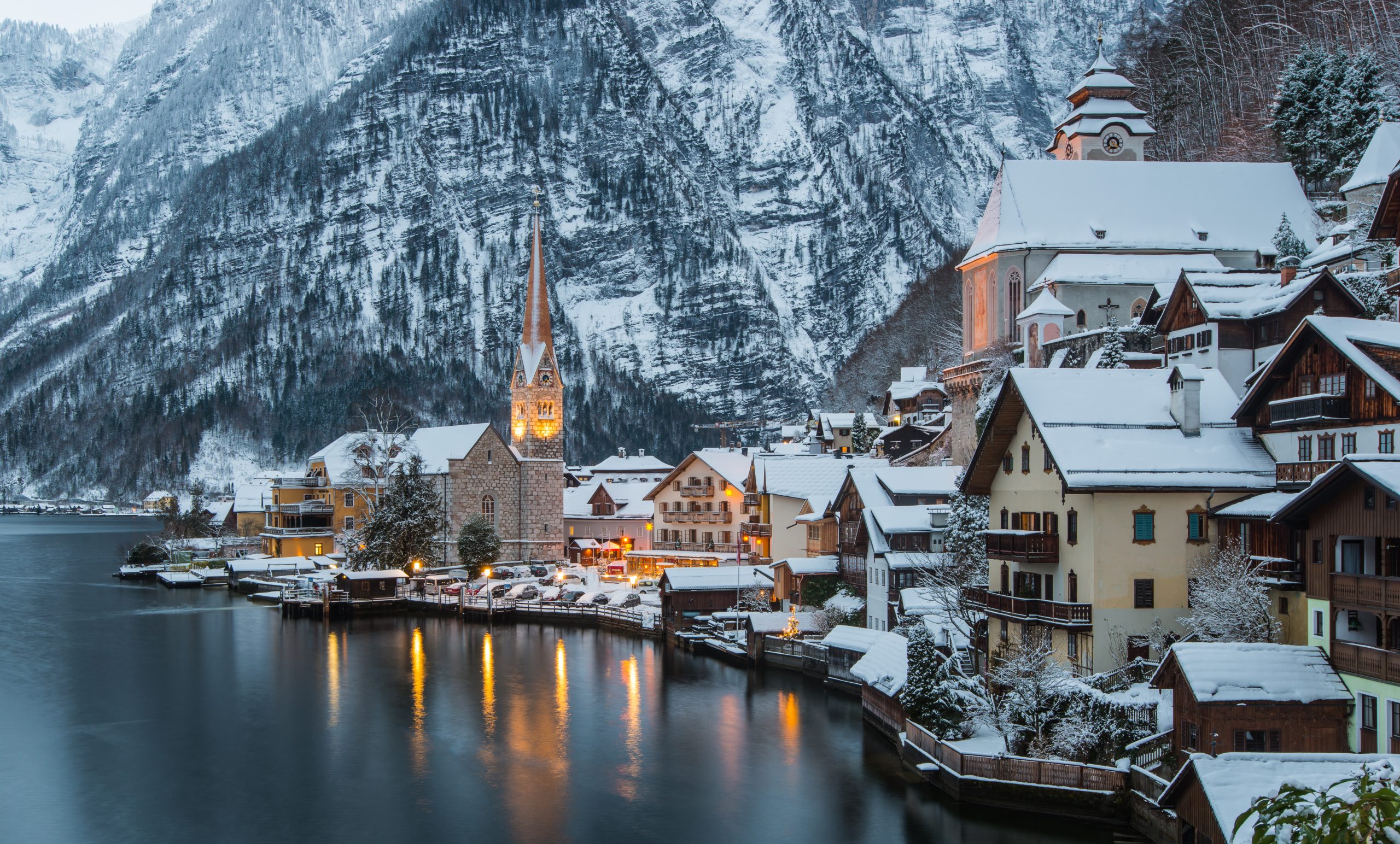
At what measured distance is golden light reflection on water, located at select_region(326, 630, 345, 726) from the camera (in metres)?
41.4

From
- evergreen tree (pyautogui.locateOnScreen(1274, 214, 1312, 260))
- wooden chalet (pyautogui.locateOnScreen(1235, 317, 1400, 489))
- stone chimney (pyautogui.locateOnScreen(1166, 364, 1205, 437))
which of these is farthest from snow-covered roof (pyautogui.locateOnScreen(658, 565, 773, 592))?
wooden chalet (pyautogui.locateOnScreen(1235, 317, 1400, 489))

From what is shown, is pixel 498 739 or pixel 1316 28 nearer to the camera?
pixel 498 739

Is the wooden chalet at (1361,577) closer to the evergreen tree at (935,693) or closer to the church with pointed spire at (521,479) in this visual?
the evergreen tree at (935,693)

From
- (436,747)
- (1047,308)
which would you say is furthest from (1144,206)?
(436,747)

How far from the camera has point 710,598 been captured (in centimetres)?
5531

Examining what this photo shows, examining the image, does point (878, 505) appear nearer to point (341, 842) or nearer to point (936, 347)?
point (341, 842)

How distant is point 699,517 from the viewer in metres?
72.7

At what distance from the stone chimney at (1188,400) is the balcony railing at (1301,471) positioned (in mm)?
2259

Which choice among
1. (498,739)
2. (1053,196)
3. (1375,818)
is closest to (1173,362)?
(1053,196)

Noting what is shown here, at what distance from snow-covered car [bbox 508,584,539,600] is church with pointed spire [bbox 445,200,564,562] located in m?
14.0

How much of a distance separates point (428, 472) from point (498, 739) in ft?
166

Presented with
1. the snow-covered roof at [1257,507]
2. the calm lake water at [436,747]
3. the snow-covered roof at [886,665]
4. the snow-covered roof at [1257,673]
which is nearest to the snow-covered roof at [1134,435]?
the snow-covered roof at [1257,507]

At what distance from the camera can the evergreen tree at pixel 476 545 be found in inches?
3078

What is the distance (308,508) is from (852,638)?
2473 inches
